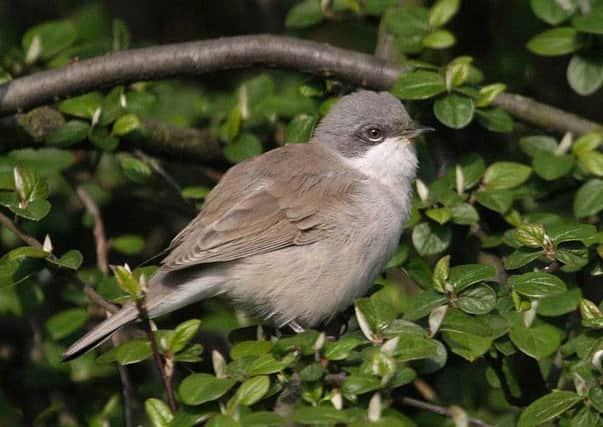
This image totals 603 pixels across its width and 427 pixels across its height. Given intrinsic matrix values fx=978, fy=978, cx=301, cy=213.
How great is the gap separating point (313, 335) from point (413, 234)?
1146 millimetres

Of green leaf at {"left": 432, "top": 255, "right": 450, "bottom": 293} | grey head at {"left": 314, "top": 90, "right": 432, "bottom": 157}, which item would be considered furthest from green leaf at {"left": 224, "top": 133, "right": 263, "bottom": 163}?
green leaf at {"left": 432, "top": 255, "right": 450, "bottom": 293}

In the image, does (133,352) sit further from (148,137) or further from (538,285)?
(148,137)

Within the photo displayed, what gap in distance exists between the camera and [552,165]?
4.43 meters

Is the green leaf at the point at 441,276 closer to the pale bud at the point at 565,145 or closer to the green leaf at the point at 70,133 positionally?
the pale bud at the point at 565,145

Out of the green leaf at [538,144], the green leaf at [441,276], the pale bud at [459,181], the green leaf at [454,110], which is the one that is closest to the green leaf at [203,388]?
the green leaf at [441,276]

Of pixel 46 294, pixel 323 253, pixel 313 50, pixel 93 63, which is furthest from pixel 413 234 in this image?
pixel 46 294

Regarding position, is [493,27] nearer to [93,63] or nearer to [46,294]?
[93,63]

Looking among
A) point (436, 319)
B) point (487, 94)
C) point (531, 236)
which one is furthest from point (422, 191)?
point (436, 319)

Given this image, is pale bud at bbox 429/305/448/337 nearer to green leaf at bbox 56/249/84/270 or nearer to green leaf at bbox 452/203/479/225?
green leaf at bbox 452/203/479/225

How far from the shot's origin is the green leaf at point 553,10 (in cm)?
459

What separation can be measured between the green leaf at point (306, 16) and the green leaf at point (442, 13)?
23.3 inches

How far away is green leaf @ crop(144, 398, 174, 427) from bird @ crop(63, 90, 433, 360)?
2.92ft

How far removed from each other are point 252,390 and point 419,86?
6.18ft

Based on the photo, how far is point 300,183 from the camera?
448 cm
